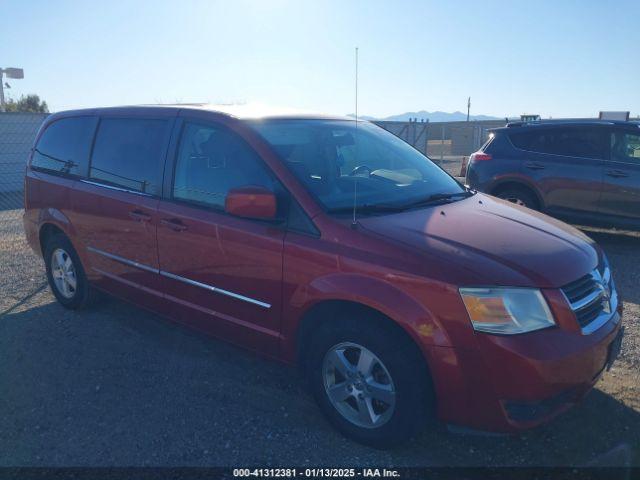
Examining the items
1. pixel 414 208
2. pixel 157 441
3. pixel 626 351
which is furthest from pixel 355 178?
pixel 626 351

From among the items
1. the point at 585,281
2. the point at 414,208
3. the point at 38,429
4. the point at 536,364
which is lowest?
the point at 38,429

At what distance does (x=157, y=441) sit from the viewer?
10.4 ft

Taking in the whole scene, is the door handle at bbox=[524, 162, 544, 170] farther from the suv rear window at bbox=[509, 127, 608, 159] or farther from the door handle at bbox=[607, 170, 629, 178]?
the door handle at bbox=[607, 170, 629, 178]

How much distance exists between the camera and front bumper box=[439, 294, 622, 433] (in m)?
2.59

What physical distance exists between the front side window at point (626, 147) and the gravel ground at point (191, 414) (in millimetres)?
3294

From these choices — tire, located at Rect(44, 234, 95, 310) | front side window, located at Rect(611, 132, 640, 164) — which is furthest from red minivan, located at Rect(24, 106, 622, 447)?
front side window, located at Rect(611, 132, 640, 164)

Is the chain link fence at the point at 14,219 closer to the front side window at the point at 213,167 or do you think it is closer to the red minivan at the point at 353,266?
the red minivan at the point at 353,266

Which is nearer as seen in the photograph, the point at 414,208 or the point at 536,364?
the point at 536,364

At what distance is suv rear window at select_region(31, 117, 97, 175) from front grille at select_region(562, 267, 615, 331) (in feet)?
13.1

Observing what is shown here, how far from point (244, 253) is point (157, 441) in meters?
1.22

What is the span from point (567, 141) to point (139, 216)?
617 centimetres

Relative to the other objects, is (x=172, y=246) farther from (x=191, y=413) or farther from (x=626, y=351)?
(x=626, y=351)

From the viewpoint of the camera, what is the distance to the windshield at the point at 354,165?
3430 mm

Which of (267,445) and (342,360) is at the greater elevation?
(342,360)
